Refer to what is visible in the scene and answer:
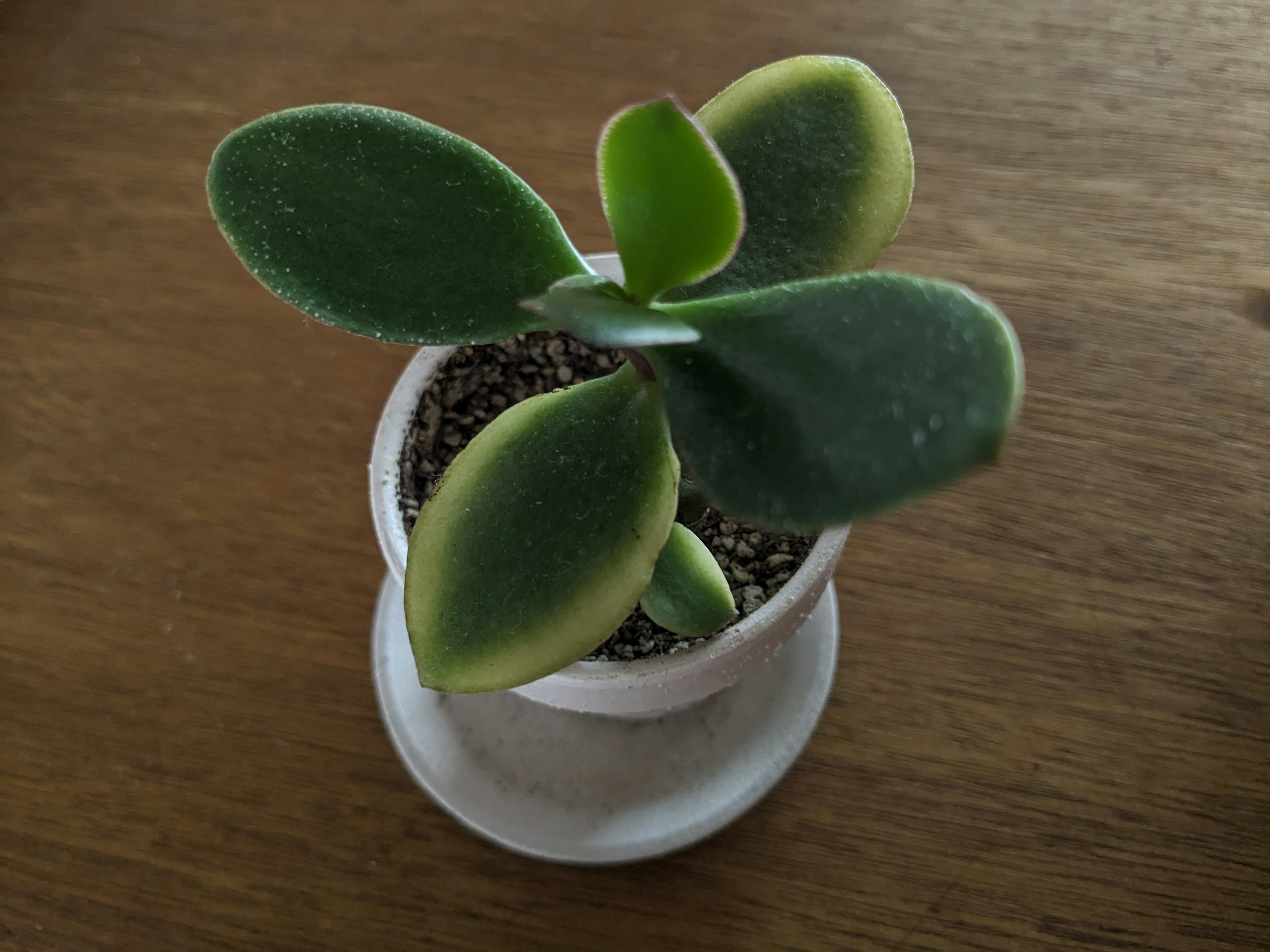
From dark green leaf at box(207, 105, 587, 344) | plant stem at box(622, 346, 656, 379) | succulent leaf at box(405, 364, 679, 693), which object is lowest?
succulent leaf at box(405, 364, 679, 693)

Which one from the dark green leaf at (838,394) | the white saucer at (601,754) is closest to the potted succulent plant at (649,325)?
the dark green leaf at (838,394)

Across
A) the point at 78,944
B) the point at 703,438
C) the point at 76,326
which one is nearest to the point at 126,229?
the point at 76,326

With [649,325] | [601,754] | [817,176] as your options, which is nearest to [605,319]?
[649,325]

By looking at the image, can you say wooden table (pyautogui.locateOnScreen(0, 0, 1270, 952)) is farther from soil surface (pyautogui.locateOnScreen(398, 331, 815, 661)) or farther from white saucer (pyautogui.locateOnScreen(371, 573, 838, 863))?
soil surface (pyautogui.locateOnScreen(398, 331, 815, 661))

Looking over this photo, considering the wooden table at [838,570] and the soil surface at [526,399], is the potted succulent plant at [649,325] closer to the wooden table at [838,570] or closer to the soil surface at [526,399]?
the soil surface at [526,399]

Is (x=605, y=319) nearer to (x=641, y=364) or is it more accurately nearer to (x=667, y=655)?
(x=641, y=364)

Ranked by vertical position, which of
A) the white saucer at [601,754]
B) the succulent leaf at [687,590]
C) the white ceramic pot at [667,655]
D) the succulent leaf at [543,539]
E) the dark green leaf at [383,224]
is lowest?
the white saucer at [601,754]

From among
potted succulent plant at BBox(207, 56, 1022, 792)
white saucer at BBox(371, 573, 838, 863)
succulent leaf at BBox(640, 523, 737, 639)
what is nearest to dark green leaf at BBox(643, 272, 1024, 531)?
potted succulent plant at BBox(207, 56, 1022, 792)

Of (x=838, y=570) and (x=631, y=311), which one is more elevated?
(x=631, y=311)
